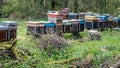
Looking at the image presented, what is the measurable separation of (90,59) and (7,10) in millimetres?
14069

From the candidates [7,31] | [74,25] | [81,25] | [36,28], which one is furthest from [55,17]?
[7,31]

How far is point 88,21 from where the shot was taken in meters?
15.0

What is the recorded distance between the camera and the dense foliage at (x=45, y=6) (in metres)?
21.6

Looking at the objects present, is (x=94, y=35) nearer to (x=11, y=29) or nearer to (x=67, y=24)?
(x=67, y=24)

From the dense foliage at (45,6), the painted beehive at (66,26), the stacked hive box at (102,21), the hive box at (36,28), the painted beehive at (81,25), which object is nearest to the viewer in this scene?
the hive box at (36,28)

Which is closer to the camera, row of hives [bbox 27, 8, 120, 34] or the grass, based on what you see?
the grass

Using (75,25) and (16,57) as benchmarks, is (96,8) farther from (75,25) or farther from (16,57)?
(16,57)

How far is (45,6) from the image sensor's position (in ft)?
72.4

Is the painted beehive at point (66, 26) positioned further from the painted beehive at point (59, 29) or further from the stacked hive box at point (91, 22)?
the stacked hive box at point (91, 22)

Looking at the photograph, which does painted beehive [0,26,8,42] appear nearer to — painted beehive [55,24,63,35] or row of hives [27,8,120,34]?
row of hives [27,8,120,34]

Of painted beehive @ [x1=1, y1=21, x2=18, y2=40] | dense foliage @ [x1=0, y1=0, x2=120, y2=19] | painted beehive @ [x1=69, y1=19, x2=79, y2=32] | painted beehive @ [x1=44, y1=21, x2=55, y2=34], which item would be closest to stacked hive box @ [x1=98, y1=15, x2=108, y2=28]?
painted beehive @ [x1=69, y1=19, x2=79, y2=32]

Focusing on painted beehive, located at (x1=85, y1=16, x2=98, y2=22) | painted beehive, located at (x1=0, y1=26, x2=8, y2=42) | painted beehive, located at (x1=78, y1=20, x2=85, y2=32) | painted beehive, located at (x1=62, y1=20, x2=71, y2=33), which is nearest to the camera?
painted beehive, located at (x1=0, y1=26, x2=8, y2=42)

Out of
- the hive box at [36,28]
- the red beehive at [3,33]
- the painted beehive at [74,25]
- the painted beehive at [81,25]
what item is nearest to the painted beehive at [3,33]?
the red beehive at [3,33]

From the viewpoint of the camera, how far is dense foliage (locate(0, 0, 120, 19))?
70.9ft
